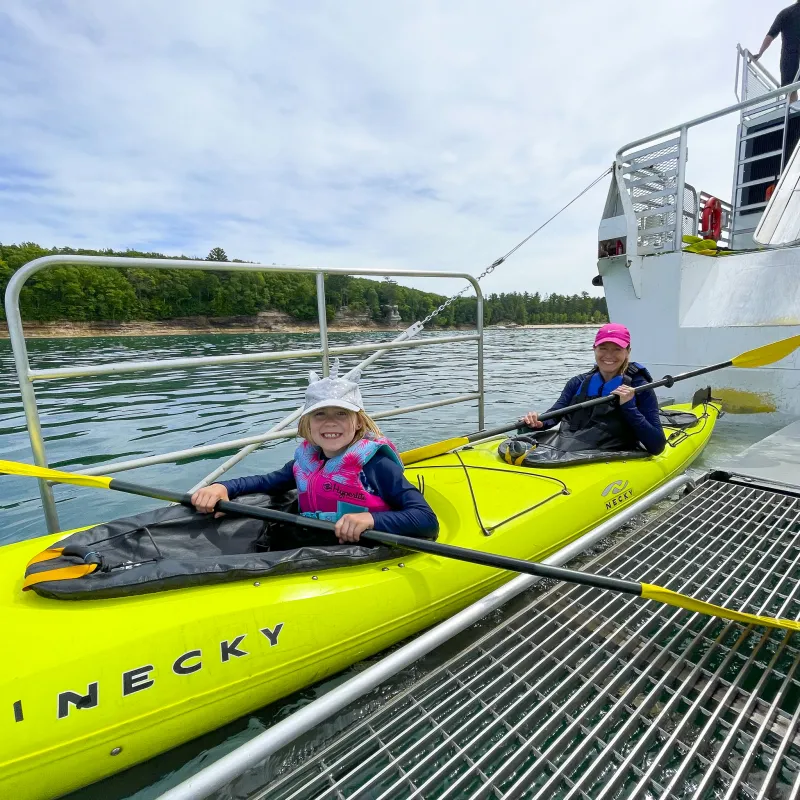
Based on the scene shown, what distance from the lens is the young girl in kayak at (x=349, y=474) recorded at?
2.21 metres

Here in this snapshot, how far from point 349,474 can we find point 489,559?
0.75 meters

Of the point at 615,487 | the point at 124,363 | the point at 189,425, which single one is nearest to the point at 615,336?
the point at 615,487

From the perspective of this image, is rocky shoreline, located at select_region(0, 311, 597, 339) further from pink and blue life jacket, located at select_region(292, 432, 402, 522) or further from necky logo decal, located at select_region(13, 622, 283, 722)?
necky logo decal, located at select_region(13, 622, 283, 722)

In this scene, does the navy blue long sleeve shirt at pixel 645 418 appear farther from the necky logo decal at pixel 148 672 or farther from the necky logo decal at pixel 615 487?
the necky logo decal at pixel 148 672

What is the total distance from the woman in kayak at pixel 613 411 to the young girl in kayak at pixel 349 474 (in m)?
2.01

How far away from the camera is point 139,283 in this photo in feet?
157

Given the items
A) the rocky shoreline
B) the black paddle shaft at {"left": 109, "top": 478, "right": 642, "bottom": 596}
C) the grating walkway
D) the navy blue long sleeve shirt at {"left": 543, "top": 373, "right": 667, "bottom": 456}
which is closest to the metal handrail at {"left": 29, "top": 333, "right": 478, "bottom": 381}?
the black paddle shaft at {"left": 109, "top": 478, "right": 642, "bottom": 596}

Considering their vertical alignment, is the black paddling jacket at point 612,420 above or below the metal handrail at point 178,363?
below

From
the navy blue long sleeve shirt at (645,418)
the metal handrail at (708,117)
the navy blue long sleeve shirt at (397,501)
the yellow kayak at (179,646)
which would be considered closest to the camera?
the yellow kayak at (179,646)

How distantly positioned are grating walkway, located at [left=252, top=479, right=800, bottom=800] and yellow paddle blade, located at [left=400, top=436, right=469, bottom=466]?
4.86 ft

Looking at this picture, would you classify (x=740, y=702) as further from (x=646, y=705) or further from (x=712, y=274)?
(x=712, y=274)

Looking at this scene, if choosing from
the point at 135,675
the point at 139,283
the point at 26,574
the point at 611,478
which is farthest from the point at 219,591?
the point at 139,283

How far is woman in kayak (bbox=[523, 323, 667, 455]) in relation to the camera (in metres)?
3.65

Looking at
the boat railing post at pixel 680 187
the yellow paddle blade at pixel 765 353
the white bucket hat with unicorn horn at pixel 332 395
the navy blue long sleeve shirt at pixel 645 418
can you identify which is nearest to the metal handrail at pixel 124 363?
the white bucket hat with unicorn horn at pixel 332 395
